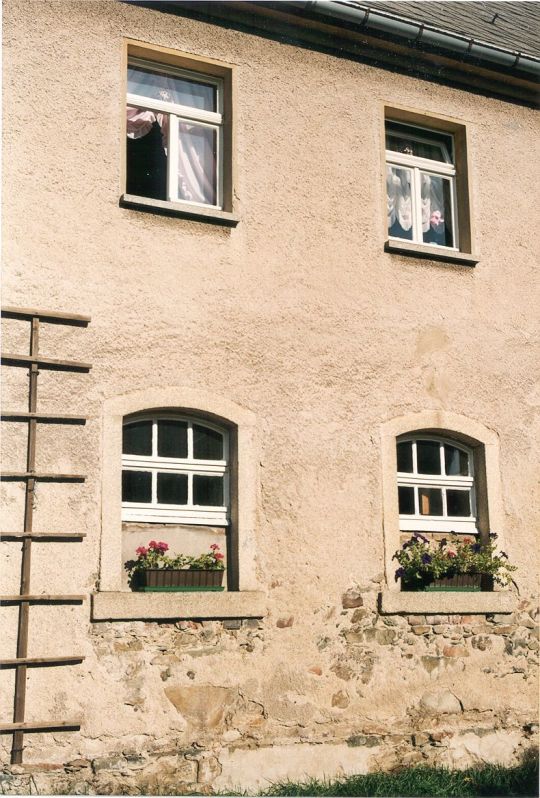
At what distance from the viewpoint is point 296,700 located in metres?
8.08

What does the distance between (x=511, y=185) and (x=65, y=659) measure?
20.4 ft

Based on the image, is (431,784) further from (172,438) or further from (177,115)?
(177,115)

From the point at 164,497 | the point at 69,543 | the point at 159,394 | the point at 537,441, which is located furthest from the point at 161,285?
the point at 537,441

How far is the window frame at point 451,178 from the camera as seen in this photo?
9.46 meters

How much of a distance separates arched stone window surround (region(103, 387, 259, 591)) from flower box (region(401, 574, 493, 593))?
156cm

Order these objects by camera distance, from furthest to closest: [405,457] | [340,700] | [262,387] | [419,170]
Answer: [419,170] < [405,457] < [262,387] < [340,700]

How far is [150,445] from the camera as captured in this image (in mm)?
8156

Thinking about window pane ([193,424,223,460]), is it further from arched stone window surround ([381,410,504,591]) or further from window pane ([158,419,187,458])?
arched stone window surround ([381,410,504,591])

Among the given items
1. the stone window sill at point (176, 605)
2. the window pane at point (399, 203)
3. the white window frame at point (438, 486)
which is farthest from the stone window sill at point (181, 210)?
the stone window sill at point (176, 605)

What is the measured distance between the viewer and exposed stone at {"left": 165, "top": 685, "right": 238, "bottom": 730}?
761 cm

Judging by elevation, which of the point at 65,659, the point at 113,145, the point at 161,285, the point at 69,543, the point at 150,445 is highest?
the point at 113,145

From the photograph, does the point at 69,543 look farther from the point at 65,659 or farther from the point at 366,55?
the point at 366,55

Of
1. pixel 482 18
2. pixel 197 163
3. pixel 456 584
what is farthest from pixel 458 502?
pixel 482 18

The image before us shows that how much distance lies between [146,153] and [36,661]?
424cm
